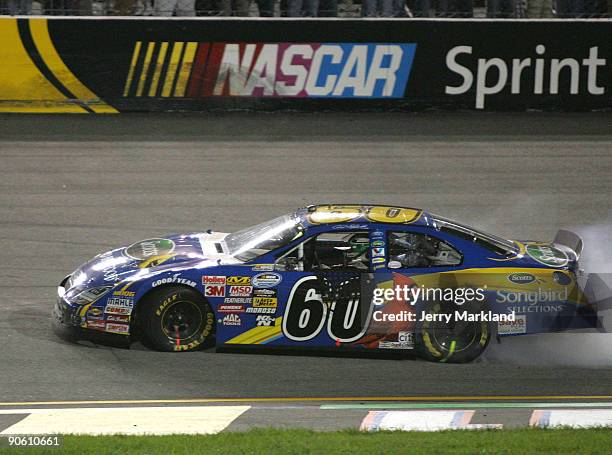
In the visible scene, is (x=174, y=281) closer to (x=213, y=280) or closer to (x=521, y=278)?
(x=213, y=280)

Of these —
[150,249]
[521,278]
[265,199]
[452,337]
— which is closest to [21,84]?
[265,199]

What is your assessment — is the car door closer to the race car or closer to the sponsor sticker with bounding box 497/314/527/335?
the race car

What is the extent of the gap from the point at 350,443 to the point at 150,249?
3.49 metres

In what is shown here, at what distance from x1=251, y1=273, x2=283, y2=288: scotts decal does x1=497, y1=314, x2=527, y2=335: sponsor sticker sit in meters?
1.92

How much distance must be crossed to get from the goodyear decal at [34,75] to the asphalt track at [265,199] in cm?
33

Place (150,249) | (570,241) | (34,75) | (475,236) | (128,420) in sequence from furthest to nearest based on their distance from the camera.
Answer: (34,75) < (570,241) < (150,249) < (475,236) < (128,420)

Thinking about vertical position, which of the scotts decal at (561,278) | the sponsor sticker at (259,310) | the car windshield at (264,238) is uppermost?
the car windshield at (264,238)

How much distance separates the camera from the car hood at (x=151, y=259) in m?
9.53

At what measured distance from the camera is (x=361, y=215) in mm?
9703

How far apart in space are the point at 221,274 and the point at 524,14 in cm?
1109

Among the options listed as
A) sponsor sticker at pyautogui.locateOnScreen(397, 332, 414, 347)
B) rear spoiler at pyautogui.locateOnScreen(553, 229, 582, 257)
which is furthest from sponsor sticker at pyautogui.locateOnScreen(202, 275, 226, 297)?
rear spoiler at pyautogui.locateOnScreen(553, 229, 582, 257)

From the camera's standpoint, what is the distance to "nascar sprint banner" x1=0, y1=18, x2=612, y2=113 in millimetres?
17953

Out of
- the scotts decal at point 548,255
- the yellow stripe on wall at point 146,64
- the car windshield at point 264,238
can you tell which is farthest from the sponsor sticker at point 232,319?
the yellow stripe on wall at point 146,64

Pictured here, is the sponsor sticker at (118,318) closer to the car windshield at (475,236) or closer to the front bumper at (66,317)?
the front bumper at (66,317)
